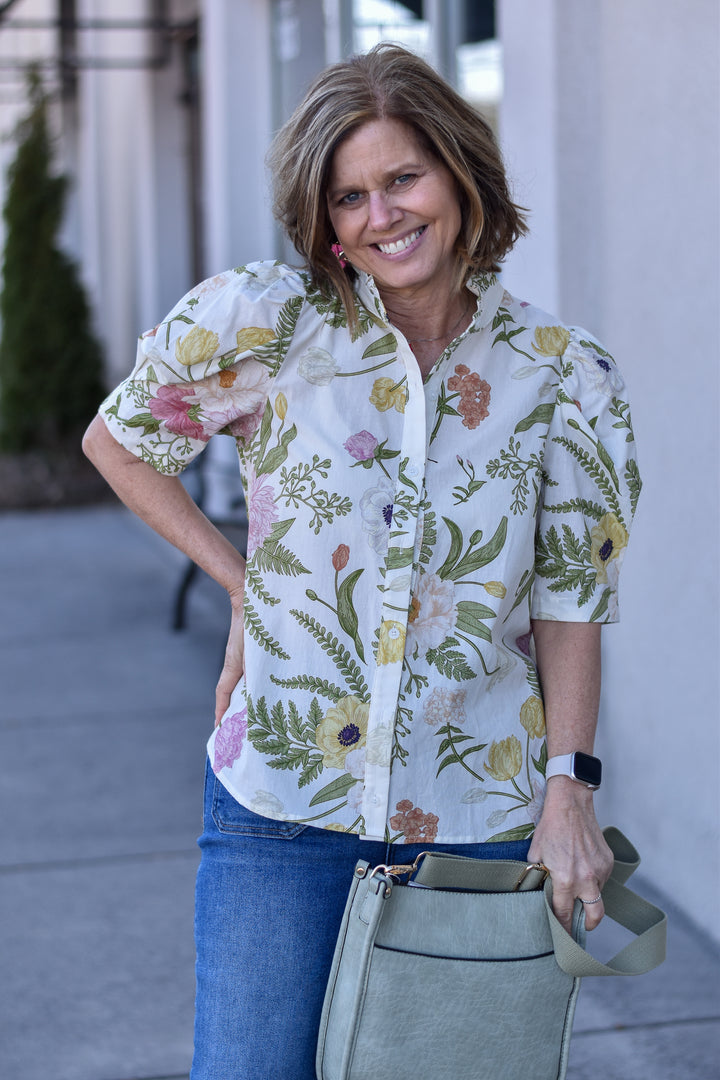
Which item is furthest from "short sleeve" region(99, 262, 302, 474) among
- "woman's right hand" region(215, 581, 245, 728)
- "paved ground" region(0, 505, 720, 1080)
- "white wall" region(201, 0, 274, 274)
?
"white wall" region(201, 0, 274, 274)

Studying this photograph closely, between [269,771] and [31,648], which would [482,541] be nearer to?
[269,771]

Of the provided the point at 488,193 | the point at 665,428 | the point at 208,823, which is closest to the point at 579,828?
the point at 208,823

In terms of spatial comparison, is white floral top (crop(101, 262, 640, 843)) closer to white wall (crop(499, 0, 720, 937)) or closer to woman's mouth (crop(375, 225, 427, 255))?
woman's mouth (crop(375, 225, 427, 255))

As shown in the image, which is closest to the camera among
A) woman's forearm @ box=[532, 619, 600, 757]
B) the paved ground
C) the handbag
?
the handbag

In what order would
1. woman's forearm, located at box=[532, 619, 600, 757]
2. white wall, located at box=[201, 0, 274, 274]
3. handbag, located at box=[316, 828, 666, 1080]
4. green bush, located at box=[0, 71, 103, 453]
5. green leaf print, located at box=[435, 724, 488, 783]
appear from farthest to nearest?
1. green bush, located at box=[0, 71, 103, 453]
2. white wall, located at box=[201, 0, 274, 274]
3. woman's forearm, located at box=[532, 619, 600, 757]
4. green leaf print, located at box=[435, 724, 488, 783]
5. handbag, located at box=[316, 828, 666, 1080]

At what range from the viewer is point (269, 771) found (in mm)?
1715

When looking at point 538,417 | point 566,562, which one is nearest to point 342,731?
point 566,562

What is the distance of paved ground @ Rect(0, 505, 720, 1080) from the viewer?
289cm

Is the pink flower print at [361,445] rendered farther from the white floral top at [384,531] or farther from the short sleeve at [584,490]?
the short sleeve at [584,490]

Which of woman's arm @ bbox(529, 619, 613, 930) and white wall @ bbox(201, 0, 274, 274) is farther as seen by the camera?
white wall @ bbox(201, 0, 274, 274)

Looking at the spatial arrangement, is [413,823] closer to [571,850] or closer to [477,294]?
[571,850]

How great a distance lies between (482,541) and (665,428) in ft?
5.88

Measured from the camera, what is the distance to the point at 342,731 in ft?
5.62

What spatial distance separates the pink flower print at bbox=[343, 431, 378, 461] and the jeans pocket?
47 centimetres
